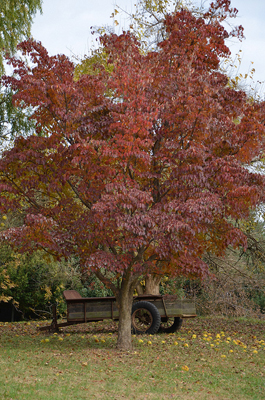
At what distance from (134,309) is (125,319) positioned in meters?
1.42

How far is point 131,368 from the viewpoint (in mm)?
6000

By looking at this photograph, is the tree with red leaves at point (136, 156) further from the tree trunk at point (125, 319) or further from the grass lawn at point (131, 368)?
the grass lawn at point (131, 368)

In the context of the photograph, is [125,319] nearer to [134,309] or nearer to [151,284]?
[134,309]

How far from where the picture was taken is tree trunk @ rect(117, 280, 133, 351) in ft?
23.9

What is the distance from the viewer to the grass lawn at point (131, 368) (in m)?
4.89

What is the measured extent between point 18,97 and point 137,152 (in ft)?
7.79

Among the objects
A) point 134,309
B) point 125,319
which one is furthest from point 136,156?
point 134,309

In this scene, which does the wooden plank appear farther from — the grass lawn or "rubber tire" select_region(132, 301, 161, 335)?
"rubber tire" select_region(132, 301, 161, 335)

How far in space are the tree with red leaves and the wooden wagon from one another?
138 centimetres

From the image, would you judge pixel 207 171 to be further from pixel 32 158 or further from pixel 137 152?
pixel 32 158

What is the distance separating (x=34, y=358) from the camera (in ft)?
20.9

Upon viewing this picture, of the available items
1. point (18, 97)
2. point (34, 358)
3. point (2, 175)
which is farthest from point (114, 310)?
point (18, 97)

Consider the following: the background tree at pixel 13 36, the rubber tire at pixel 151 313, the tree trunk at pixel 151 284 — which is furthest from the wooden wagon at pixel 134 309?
the background tree at pixel 13 36

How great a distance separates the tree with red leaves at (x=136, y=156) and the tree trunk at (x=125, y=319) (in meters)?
0.02
